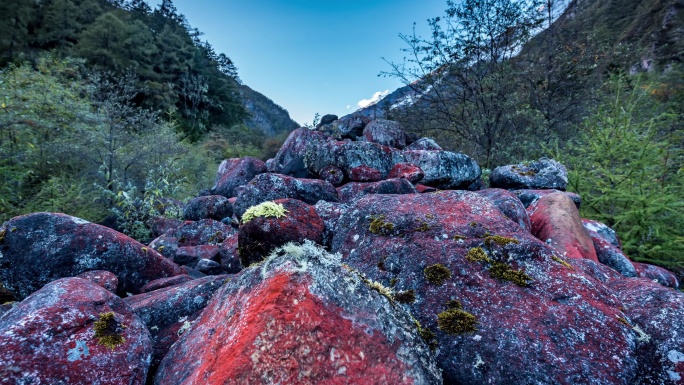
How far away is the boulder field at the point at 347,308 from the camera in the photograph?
5.43 feet

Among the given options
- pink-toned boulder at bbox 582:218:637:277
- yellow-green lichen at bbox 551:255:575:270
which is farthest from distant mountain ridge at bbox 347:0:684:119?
yellow-green lichen at bbox 551:255:575:270

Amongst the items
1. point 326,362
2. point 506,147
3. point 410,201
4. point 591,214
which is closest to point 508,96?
point 506,147

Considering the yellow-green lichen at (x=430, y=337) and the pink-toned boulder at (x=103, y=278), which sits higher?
the pink-toned boulder at (x=103, y=278)

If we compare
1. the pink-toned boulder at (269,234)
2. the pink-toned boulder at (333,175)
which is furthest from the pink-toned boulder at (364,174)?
the pink-toned boulder at (269,234)

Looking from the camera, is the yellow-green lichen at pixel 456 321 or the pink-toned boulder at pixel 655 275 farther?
the pink-toned boulder at pixel 655 275

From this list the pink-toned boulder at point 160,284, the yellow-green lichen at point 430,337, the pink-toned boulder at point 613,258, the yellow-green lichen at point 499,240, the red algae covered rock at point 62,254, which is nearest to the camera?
the yellow-green lichen at point 430,337

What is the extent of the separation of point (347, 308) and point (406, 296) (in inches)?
37.2

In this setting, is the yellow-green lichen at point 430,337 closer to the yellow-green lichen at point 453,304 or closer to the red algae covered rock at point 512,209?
the yellow-green lichen at point 453,304

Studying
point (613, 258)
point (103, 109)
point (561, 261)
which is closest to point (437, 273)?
point (561, 261)

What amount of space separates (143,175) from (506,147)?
15454 mm

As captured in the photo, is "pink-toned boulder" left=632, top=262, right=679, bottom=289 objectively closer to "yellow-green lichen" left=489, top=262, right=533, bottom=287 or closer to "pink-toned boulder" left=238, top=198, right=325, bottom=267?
"yellow-green lichen" left=489, top=262, right=533, bottom=287

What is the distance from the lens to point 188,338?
200 cm

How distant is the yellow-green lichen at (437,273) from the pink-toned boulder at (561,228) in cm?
235

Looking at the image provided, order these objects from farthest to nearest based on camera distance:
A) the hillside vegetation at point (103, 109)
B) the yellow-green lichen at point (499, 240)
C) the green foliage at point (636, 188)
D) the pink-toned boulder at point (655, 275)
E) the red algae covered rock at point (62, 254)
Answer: the hillside vegetation at point (103, 109)
the green foliage at point (636, 188)
the pink-toned boulder at point (655, 275)
the red algae covered rock at point (62, 254)
the yellow-green lichen at point (499, 240)
